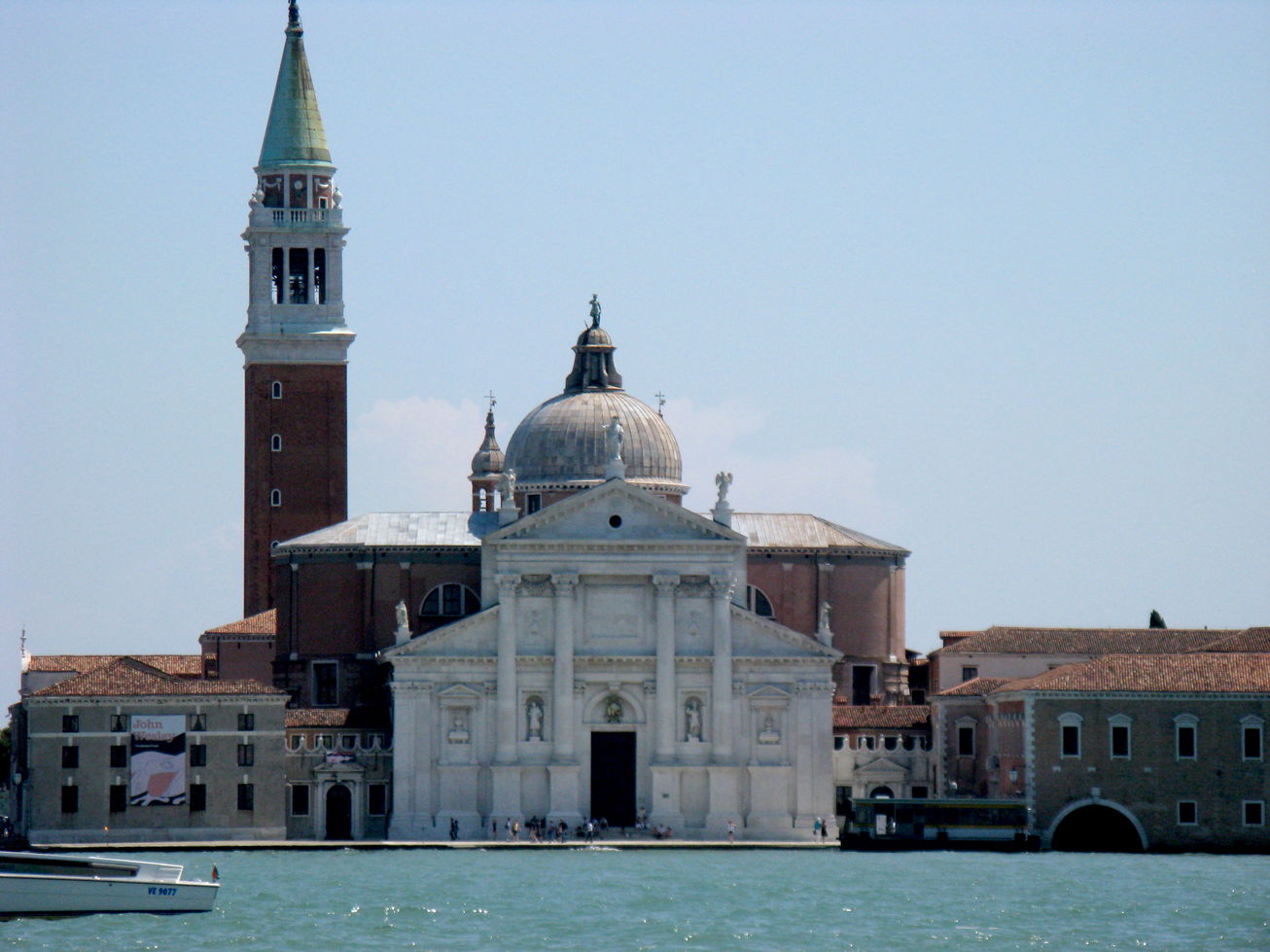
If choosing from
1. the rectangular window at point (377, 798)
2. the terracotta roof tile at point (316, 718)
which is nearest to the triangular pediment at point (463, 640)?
the terracotta roof tile at point (316, 718)

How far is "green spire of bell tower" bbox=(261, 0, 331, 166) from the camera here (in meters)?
104

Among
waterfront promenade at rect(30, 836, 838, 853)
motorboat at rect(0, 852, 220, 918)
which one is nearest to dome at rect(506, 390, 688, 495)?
waterfront promenade at rect(30, 836, 838, 853)

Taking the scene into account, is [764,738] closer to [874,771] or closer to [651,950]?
[874,771]

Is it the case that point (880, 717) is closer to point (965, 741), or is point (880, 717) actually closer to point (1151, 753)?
point (965, 741)

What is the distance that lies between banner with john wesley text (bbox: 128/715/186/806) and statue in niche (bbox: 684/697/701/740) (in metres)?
Answer: 12.7

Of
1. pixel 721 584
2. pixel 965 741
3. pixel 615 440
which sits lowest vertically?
pixel 965 741

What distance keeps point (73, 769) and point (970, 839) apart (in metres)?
21.8

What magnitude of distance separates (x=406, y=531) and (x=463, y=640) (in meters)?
7.04

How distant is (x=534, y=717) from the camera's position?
284 ft

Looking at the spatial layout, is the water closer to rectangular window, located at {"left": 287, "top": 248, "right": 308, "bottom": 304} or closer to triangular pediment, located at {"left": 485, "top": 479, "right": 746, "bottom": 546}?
triangular pediment, located at {"left": 485, "top": 479, "right": 746, "bottom": 546}

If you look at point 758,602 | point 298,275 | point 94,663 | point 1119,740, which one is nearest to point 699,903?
point 1119,740

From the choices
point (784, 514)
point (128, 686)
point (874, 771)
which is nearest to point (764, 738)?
point (874, 771)

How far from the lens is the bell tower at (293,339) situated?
331 ft

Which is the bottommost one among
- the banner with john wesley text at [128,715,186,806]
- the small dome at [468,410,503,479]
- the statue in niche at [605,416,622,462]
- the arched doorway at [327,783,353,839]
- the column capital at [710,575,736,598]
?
the arched doorway at [327,783,353,839]
